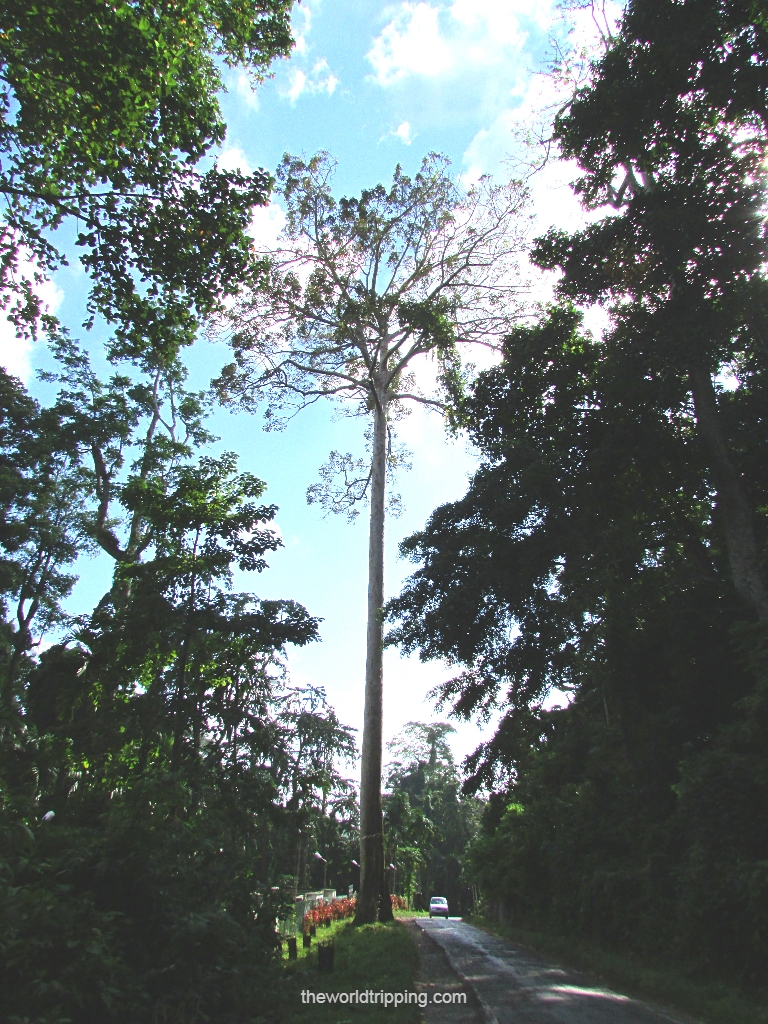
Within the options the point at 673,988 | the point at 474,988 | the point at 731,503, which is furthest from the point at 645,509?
the point at 474,988

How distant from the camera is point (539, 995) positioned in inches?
307

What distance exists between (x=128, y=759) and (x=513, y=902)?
55.1ft

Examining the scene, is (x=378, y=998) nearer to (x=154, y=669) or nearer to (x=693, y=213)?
(x=154, y=669)

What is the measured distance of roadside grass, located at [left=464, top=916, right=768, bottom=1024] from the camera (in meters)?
6.85

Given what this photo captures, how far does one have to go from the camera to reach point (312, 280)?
65.2ft

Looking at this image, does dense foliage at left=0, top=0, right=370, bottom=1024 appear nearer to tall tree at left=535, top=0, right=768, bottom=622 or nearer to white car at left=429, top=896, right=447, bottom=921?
tall tree at left=535, top=0, right=768, bottom=622

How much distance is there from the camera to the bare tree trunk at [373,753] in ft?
45.9

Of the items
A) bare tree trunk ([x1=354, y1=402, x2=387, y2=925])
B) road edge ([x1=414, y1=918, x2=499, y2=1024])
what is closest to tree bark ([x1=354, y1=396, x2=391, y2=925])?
bare tree trunk ([x1=354, y1=402, x2=387, y2=925])

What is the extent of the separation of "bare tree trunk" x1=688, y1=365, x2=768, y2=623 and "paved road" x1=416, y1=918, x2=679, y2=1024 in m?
5.05

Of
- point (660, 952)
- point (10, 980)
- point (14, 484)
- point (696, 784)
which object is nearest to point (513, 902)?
point (660, 952)

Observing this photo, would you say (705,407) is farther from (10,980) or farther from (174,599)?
(10,980)

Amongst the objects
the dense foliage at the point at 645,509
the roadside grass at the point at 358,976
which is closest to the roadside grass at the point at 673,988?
the dense foliage at the point at 645,509

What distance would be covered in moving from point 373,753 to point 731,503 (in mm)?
9545

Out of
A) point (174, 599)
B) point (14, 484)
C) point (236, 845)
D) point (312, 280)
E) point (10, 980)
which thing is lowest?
point (10, 980)
